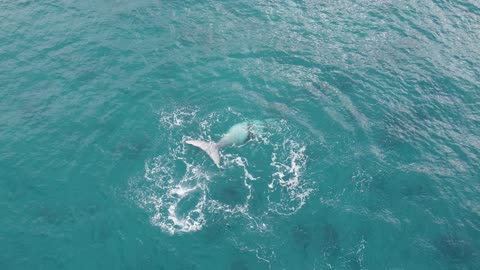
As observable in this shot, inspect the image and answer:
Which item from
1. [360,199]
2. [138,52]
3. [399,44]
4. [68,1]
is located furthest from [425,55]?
[68,1]

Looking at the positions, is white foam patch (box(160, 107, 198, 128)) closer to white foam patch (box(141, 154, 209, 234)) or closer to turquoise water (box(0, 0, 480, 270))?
turquoise water (box(0, 0, 480, 270))

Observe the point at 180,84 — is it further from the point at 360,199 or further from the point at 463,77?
the point at 463,77

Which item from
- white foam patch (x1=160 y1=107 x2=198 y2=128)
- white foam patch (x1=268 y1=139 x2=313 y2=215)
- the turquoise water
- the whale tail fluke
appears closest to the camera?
the turquoise water

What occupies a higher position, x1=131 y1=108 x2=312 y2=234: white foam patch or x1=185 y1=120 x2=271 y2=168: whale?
x1=185 y1=120 x2=271 y2=168: whale

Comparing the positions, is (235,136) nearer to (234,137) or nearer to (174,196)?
(234,137)

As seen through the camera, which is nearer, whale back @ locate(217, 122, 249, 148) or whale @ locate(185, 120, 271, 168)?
whale @ locate(185, 120, 271, 168)

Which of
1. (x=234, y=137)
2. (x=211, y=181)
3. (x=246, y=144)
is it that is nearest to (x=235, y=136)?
(x=234, y=137)

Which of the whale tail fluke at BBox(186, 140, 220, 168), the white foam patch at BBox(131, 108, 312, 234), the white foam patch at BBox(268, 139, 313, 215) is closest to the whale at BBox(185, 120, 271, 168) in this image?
the whale tail fluke at BBox(186, 140, 220, 168)

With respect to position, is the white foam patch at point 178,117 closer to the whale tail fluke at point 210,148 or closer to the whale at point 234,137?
the whale at point 234,137
